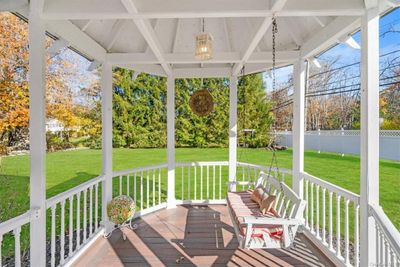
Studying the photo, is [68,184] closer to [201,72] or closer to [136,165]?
[136,165]

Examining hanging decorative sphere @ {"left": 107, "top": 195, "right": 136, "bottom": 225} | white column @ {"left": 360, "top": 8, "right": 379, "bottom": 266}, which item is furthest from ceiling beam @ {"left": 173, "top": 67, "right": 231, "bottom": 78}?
white column @ {"left": 360, "top": 8, "right": 379, "bottom": 266}

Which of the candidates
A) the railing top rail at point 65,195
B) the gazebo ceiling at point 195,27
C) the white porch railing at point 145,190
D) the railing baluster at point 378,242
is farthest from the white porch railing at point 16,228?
the railing baluster at point 378,242

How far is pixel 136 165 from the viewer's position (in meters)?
11.3

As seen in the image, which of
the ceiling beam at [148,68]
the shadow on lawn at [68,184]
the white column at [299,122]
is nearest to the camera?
the white column at [299,122]

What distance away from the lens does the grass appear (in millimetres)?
4917

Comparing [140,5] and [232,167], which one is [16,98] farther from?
[232,167]

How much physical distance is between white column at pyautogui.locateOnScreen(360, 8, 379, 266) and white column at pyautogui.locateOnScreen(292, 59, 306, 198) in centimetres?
165

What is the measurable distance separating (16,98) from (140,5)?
378cm

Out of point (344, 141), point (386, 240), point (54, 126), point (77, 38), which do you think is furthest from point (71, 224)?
point (344, 141)

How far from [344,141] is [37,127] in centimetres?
1186

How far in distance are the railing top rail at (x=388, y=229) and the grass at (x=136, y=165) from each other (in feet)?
11.8

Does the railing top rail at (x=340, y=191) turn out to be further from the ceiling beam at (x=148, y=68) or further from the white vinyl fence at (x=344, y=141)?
the white vinyl fence at (x=344, y=141)

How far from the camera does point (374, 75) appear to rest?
2.59 m

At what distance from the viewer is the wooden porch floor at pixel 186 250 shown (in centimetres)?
341
